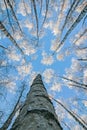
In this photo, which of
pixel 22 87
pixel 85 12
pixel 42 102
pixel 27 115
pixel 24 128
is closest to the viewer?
pixel 24 128

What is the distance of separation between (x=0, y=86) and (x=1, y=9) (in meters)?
4.75

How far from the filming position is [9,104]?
1170cm

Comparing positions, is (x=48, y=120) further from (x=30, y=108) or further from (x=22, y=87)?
(x=22, y=87)

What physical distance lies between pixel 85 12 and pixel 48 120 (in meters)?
5.93

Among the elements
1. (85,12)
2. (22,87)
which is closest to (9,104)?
(22,87)

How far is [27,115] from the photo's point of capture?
2.90 m

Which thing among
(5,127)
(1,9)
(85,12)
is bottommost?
(5,127)

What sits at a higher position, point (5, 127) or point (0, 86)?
point (0, 86)

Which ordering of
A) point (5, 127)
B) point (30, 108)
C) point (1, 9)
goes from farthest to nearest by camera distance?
point (1, 9), point (5, 127), point (30, 108)

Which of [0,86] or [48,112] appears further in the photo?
[0,86]

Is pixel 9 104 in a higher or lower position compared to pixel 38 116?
lower

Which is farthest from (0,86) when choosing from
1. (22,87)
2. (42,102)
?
(42,102)

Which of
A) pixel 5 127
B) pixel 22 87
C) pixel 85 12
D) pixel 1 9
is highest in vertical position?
pixel 1 9

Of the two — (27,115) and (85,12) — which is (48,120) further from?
(85,12)
